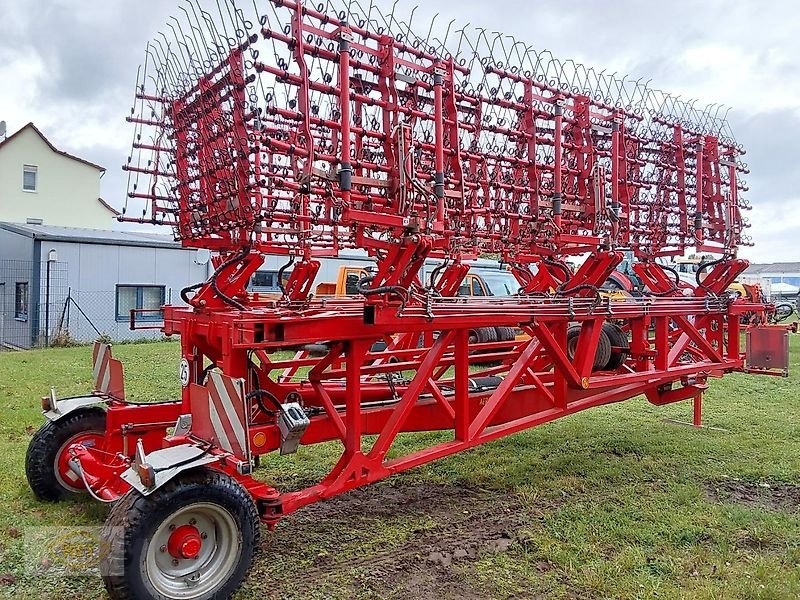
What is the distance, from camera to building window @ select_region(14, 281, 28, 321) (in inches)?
672

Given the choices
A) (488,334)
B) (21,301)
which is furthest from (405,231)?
(21,301)

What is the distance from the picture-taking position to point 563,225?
220 inches

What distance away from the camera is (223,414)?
3289 millimetres

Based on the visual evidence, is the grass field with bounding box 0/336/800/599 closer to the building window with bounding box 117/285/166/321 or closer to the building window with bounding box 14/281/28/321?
the building window with bounding box 117/285/166/321

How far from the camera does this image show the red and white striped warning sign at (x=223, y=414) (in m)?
3.20

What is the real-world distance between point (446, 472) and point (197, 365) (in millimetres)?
2380

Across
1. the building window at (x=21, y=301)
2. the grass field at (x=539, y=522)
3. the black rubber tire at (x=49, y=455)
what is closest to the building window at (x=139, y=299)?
the building window at (x=21, y=301)

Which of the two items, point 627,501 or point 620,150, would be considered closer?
point 627,501

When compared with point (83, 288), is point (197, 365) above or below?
below

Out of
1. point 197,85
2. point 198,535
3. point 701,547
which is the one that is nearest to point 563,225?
point 701,547

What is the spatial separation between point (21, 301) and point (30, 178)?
45.5 feet

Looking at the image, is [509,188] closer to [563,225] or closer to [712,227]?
[563,225]

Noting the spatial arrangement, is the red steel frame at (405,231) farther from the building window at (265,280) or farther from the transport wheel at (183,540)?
the building window at (265,280)

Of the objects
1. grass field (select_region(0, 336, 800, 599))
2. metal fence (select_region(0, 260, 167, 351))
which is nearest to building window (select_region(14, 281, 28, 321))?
metal fence (select_region(0, 260, 167, 351))
